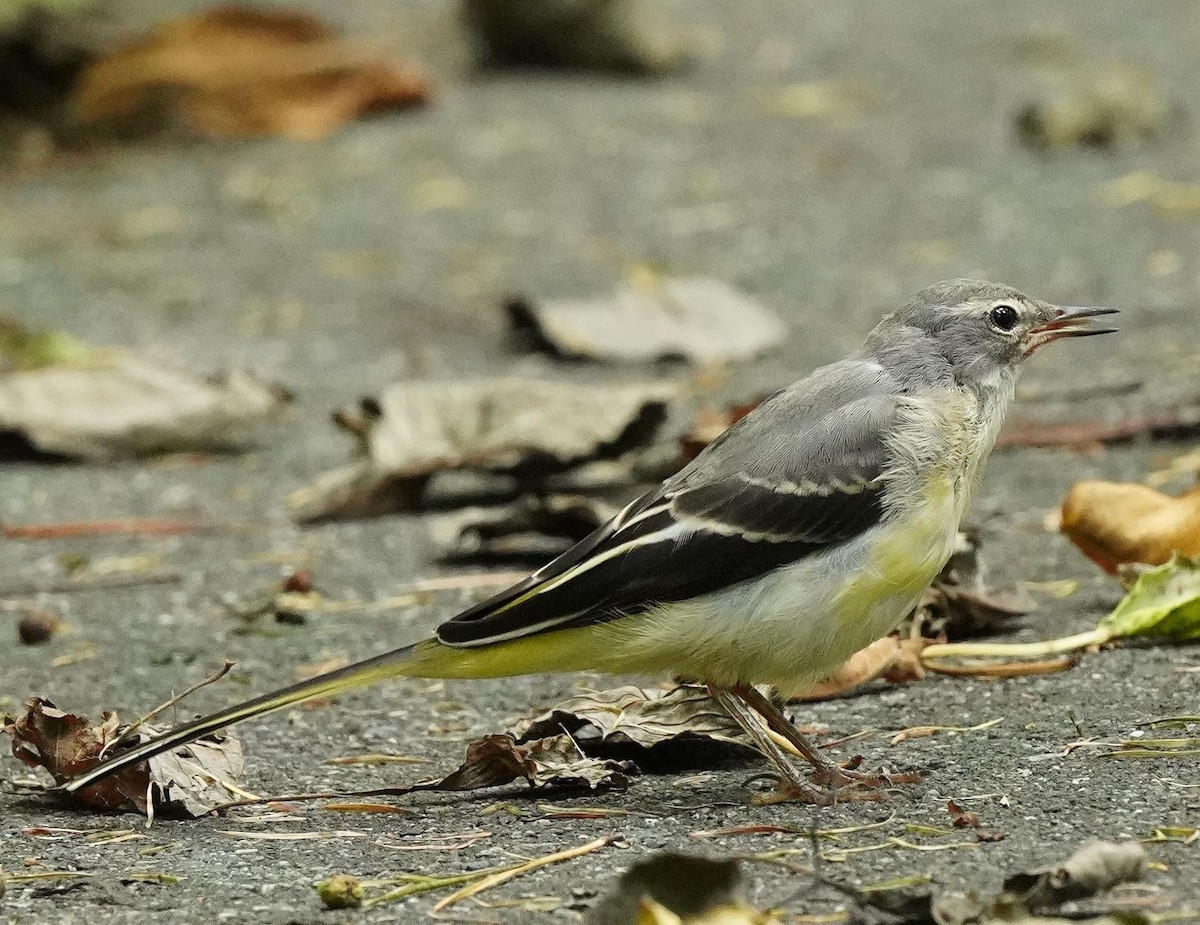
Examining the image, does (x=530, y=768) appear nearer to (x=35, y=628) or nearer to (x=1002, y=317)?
(x=1002, y=317)

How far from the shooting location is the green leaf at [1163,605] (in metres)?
4.97

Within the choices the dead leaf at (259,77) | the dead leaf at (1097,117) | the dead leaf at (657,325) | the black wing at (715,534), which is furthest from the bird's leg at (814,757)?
the dead leaf at (259,77)

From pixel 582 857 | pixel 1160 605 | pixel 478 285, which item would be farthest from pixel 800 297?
pixel 582 857

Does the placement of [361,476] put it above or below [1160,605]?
below

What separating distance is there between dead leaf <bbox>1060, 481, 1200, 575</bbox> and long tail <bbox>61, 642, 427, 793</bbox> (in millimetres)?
2211

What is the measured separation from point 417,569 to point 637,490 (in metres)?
0.85

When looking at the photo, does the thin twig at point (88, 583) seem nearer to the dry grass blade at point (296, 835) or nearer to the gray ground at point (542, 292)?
the gray ground at point (542, 292)

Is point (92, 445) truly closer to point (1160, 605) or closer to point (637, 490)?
point (637, 490)

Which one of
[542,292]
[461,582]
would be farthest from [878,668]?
[542,292]

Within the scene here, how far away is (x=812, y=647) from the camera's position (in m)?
4.40

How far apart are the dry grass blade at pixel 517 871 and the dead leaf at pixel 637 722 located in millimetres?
637

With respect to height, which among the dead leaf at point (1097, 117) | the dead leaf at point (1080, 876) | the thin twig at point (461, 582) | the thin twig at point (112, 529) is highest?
the dead leaf at point (1097, 117)

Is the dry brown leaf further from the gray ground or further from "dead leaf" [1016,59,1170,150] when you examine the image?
"dead leaf" [1016,59,1170,150]

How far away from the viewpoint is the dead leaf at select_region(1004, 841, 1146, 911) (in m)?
3.28
